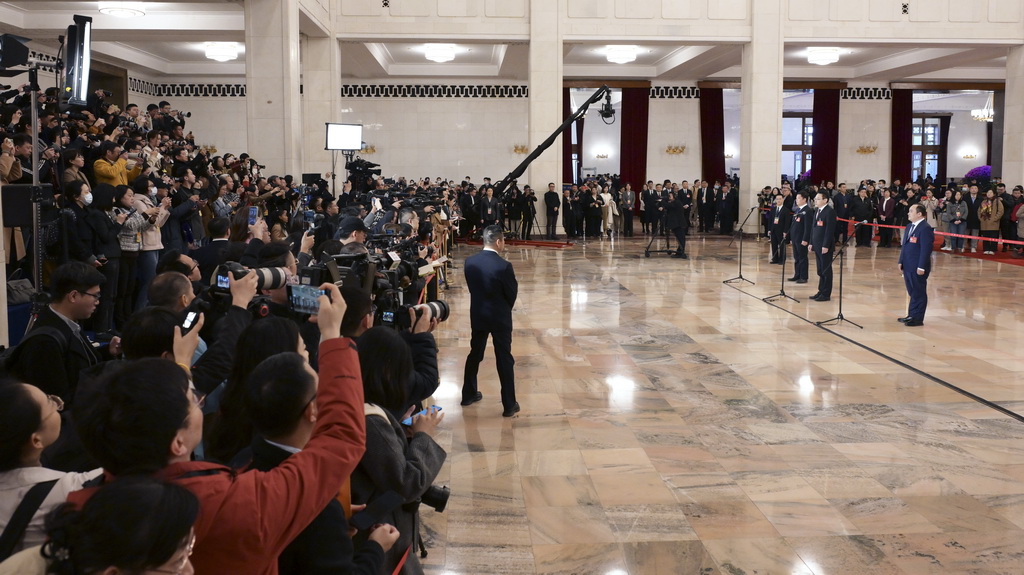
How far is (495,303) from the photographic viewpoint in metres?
6.34

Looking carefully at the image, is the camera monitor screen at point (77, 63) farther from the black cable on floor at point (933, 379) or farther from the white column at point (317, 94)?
the white column at point (317, 94)

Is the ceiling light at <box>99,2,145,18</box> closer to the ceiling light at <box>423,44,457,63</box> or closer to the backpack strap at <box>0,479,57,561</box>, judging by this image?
the ceiling light at <box>423,44,457,63</box>

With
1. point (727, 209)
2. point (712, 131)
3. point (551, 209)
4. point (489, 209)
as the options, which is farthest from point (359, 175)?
point (712, 131)

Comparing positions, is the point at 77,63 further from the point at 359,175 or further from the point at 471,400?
the point at 359,175

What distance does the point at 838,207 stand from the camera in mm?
19047

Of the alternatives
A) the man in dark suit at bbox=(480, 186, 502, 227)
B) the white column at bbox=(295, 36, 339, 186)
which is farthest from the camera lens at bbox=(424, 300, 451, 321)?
the white column at bbox=(295, 36, 339, 186)

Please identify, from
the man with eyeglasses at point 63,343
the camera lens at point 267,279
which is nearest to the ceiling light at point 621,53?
the man with eyeglasses at point 63,343

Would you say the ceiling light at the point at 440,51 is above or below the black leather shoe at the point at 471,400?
above

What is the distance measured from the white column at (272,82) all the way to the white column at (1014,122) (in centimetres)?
1753

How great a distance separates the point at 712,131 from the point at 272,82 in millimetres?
17713

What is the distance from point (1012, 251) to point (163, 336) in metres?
19.6

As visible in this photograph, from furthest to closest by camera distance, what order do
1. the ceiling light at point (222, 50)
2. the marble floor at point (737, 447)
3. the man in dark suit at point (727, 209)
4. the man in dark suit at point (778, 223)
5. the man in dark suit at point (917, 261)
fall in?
the man in dark suit at point (727, 209) < the ceiling light at point (222, 50) < the man in dark suit at point (778, 223) < the man in dark suit at point (917, 261) < the marble floor at point (737, 447)

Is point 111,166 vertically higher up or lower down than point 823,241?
higher up

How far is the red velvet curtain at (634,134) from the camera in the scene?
28.6 metres
